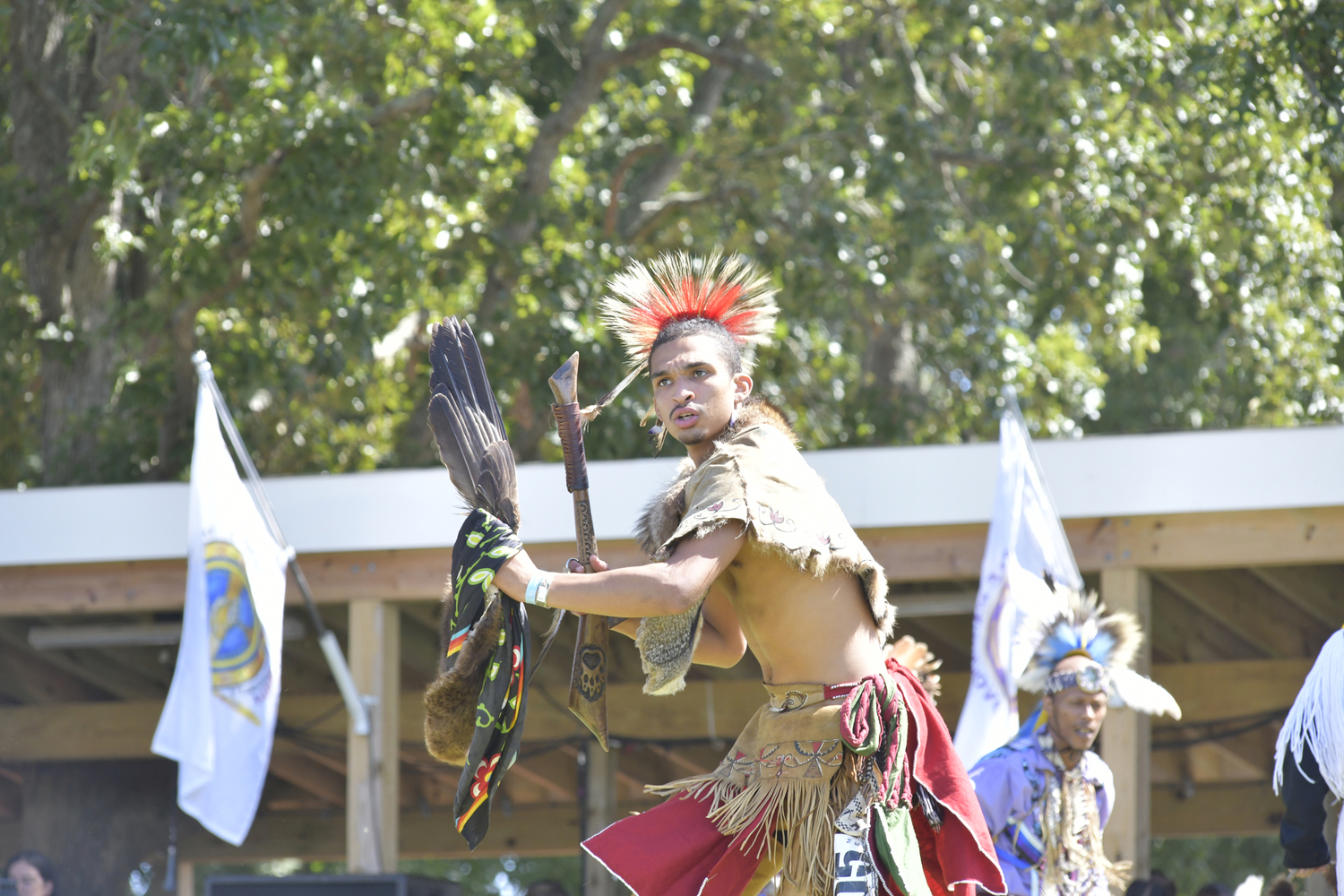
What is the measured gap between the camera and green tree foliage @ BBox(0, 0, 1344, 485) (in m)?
9.12

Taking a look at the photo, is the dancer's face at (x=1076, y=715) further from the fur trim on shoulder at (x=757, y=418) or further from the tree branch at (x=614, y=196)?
the tree branch at (x=614, y=196)

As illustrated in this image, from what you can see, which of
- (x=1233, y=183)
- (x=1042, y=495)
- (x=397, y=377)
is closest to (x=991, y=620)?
(x=1042, y=495)

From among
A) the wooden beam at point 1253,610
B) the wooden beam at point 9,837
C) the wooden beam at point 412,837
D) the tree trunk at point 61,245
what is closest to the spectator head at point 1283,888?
the wooden beam at point 1253,610

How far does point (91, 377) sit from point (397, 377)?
2.95m

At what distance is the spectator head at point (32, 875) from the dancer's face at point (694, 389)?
4.85 metres

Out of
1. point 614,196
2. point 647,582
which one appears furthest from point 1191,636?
point 647,582

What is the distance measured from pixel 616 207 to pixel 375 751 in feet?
17.1

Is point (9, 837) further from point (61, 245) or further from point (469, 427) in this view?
point (469, 427)

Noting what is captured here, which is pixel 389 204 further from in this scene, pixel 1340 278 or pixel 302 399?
pixel 1340 278

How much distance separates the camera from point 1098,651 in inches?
Answer: 199

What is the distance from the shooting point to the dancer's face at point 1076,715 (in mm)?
4914

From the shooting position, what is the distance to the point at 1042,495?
6121 mm

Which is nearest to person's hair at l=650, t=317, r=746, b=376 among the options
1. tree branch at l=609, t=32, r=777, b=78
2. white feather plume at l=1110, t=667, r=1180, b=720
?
white feather plume at l=1110, t=667, r=1180, b=720

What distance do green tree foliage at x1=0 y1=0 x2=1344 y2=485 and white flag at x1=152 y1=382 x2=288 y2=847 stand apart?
2554 mm
